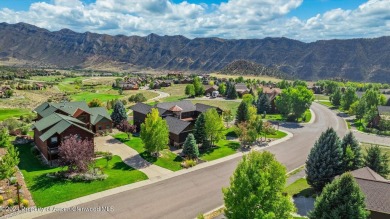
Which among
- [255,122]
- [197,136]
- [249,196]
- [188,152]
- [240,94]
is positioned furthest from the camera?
[240,94]

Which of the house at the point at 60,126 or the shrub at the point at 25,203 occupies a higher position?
the house at the point at 60,126

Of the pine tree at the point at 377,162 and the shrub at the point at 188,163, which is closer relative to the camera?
the pine tree at the point at 377,162

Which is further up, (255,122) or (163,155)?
(255,122)

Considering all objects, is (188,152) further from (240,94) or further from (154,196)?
(240,94)

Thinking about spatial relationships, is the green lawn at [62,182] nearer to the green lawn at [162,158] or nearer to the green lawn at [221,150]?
the green lawn at [162,158]

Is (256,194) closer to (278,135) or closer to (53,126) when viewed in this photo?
(53,126)

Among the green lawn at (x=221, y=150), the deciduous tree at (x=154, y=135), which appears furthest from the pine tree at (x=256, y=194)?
the green lawn at (x=221, y=150)

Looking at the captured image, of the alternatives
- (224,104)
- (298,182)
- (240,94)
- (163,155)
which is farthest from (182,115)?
(240,94)

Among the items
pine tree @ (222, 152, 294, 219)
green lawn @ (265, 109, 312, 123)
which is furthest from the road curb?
green lawn @ (265, 109, 312, 123)
